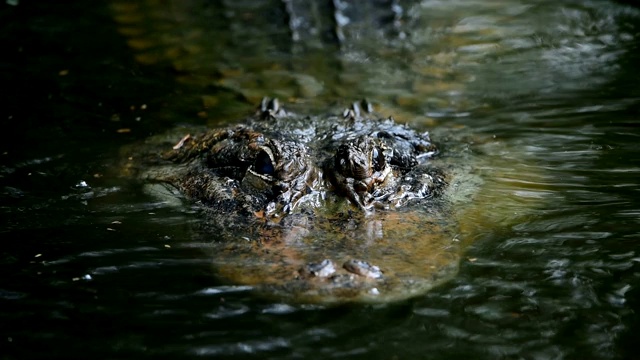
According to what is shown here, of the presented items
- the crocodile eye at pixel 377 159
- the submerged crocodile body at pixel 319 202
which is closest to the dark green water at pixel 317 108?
the submerged crocodile body at pixel 319 202

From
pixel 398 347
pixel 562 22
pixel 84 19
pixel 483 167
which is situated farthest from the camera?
pixel 84 19

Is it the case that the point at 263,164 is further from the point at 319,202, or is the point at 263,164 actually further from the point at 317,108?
the point at 317,108

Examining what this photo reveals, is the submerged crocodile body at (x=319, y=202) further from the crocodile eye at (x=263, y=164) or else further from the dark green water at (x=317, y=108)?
the dark green water at (x=317, y=108)

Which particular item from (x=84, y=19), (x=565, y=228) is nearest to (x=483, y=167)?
(x=565, y=228)

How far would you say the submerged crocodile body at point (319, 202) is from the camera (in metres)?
3.77

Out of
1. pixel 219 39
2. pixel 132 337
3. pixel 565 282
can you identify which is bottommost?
pixel 565 282

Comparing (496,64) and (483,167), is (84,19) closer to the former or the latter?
(496,64)

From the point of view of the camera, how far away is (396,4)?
388 inches

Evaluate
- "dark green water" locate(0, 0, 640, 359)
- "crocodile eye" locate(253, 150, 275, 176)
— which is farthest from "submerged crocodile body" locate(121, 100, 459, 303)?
"dark green water" locate(0, 0, 640, 359)

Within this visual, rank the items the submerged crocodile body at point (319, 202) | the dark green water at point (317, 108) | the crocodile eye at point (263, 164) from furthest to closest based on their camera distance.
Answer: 1. the crocodile eye at point (263, 164)
2. the submerged crocodile body at point (319, 202)
3. the dark green water at point (317, 108)

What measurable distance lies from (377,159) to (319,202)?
47cm

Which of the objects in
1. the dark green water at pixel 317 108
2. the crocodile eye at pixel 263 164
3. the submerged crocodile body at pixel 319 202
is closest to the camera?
the dark green water at pixel 317 108

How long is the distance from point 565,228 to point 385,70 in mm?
3805

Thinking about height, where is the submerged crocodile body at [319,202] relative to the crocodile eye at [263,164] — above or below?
below
